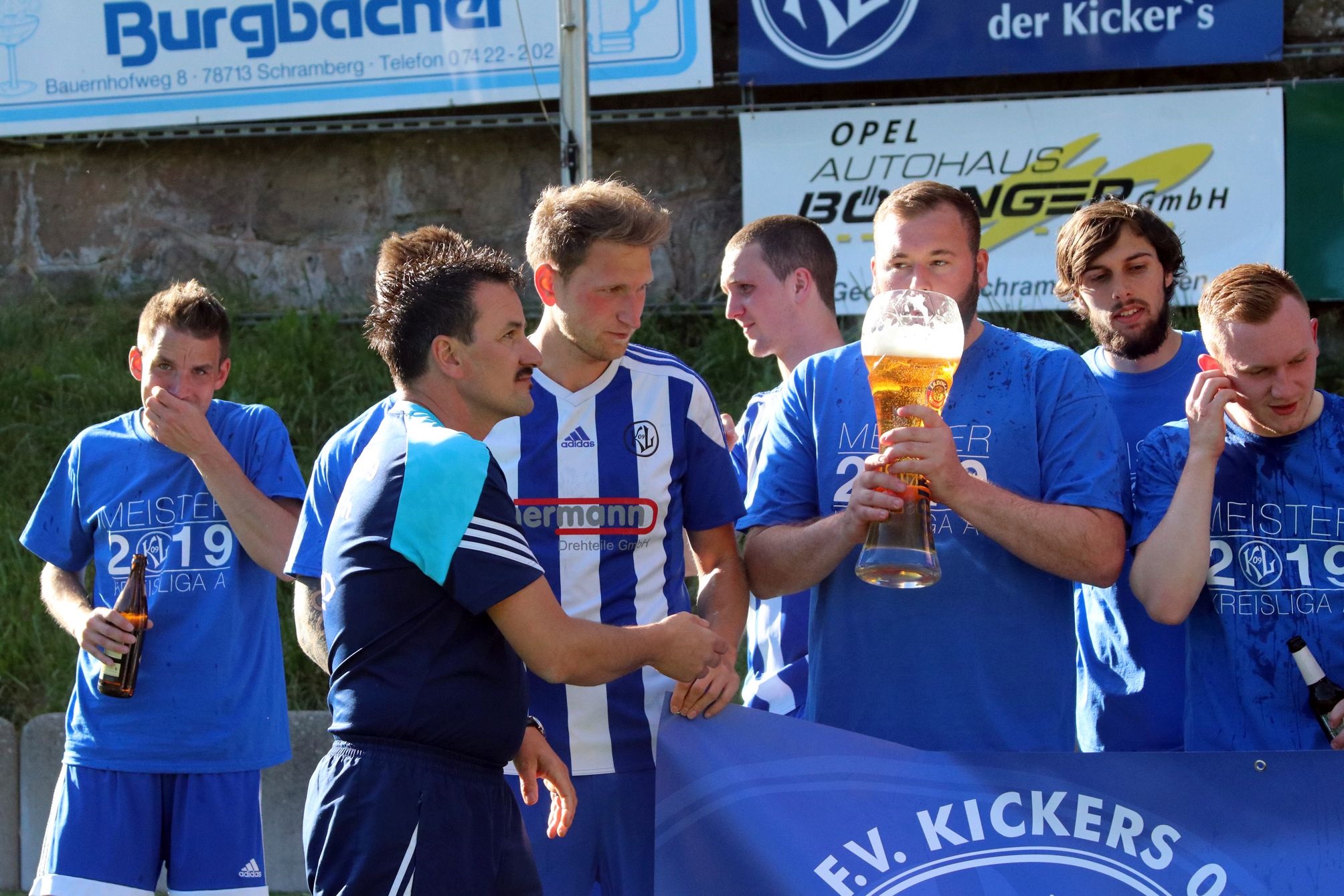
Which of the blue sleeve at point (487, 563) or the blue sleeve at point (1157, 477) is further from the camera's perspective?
Result: the blue sleeve at point (1157, 477)

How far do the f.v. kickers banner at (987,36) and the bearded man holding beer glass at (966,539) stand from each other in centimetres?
472

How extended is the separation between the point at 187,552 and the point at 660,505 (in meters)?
1.59

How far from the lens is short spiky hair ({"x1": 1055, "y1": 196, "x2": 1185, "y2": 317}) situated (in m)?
3.63

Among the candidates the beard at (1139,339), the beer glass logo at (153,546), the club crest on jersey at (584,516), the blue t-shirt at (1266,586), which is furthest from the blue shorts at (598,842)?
the beard at (1139,339)

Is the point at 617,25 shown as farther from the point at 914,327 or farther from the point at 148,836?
the point at 914,327

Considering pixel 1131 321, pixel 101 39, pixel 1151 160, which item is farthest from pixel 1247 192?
pixel 101 39

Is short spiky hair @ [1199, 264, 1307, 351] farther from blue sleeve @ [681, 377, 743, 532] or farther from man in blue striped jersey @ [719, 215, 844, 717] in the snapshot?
man in blue striped jersey @ [719, 215, 844, 717]

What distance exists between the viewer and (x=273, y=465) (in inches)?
154

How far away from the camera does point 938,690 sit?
2.77 metres

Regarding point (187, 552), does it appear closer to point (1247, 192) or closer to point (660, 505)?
point (660, 505)

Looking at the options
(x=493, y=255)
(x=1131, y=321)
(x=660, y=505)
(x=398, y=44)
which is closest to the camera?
(x=493, y=255)

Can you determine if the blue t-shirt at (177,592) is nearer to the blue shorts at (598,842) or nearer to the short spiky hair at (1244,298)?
the blue shorts at (598,842)

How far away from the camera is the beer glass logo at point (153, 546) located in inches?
152

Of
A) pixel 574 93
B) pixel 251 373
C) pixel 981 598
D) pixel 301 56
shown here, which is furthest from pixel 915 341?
pixel 301 56
